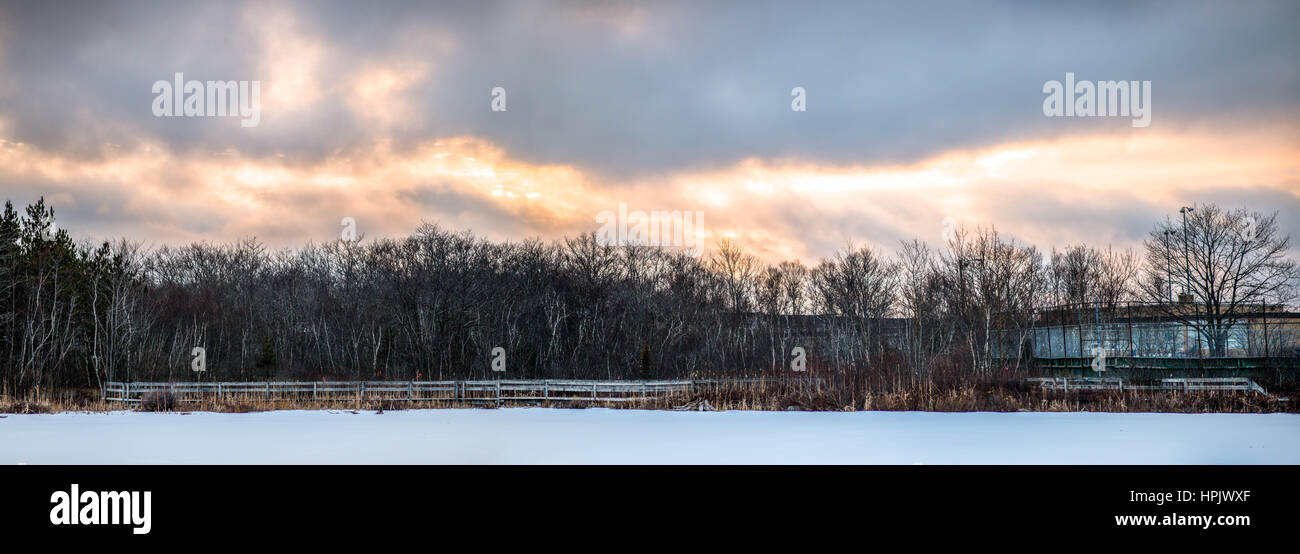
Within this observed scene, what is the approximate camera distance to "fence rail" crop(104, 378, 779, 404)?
25547 millimetres

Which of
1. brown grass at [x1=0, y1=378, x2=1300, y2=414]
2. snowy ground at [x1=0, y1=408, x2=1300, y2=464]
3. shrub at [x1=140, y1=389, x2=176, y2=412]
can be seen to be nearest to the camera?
snowy ground at [x1=0, y1=408, x2=1300, y2=464]

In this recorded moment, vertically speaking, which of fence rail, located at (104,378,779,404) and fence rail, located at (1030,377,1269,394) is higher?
fence rail, located at (1030,377,1269,394)

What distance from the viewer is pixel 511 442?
1430 centimetres

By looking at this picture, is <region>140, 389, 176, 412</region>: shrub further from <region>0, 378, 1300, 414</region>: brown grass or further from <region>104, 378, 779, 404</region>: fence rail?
<region>104, 378, 779, 404</region>: fence rail

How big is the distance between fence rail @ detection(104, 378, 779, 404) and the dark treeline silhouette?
12.2 feet

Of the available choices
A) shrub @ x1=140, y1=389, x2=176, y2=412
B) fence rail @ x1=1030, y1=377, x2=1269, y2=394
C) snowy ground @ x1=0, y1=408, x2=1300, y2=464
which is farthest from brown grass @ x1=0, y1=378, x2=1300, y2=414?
snowy ground @ x1=0, y1=408, x2=1300, y2=464

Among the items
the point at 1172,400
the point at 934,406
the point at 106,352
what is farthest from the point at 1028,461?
A: the point at 106,352

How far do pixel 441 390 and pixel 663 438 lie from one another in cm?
1458

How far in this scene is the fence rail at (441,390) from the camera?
83.8 ft

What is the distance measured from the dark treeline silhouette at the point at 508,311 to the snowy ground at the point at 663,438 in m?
7.02

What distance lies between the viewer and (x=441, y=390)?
27312mm

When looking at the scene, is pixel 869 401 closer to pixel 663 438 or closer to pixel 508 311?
pixel 663 438

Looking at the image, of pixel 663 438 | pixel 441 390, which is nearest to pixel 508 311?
pixel 441 390
